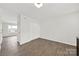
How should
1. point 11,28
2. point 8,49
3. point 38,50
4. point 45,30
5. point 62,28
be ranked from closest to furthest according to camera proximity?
1. point 38,50
2. point 8,49
3. point 62,28
4. point 45,30
5. point 11,28

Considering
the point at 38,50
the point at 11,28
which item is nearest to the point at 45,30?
the point at 38,50

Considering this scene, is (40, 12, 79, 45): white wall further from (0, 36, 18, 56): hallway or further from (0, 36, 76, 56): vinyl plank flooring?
(0, 36, 18, 56): hallway

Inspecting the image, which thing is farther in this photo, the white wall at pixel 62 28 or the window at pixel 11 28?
the window at pixel 11 28

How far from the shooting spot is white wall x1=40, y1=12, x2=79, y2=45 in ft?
15.8

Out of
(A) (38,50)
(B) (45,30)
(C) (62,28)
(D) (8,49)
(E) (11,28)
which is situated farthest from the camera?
(E) (11,28)

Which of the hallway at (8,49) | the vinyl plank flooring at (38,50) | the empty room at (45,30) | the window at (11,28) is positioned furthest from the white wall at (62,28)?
the window at (11,28)

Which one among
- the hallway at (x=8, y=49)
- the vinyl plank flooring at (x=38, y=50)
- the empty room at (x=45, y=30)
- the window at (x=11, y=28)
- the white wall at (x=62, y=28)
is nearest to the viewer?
the vinyl plank flooring at (x=38, y=50)

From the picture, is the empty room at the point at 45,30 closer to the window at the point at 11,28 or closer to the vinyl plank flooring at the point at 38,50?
the vinyl plank flooring at the point at 38,50

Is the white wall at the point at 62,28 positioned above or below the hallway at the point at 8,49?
above

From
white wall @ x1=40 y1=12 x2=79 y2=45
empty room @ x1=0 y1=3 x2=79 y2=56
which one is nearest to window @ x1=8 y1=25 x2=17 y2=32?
empty room @ x1=0 y1=3 x2=79 y2=56

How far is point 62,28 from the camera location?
566 cm

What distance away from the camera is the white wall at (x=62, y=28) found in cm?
482

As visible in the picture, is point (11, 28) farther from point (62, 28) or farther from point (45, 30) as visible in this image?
point (62, 28)

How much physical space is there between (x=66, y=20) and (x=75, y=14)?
0.73m
